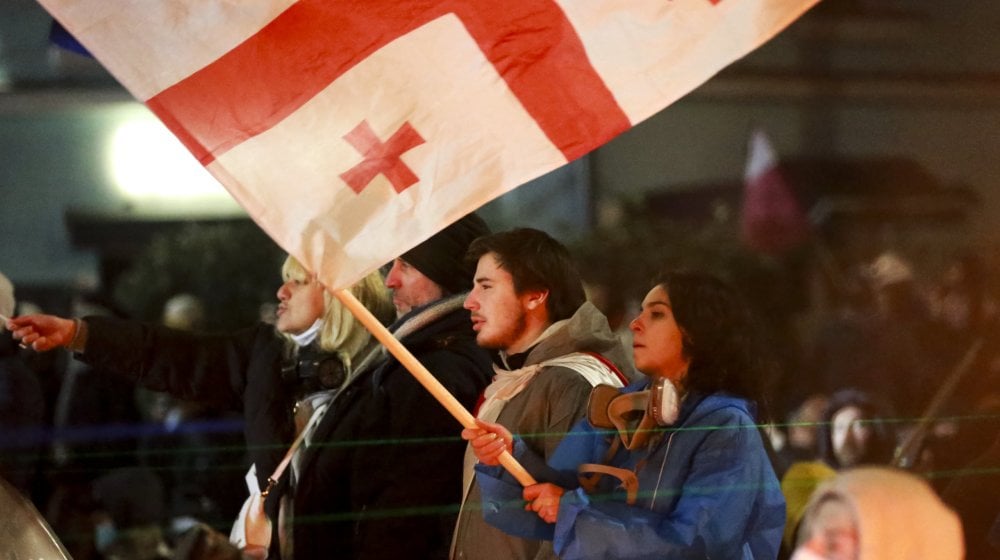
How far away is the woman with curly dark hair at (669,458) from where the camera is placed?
9.09 feet

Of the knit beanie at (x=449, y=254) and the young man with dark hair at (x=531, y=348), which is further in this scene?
the knit beanie at (x=449, y=254)

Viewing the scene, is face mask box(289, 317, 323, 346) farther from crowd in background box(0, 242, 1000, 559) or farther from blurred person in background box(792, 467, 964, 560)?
blurred person in background box(792, 467, 964, 560)

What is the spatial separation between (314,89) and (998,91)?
9.42 ft

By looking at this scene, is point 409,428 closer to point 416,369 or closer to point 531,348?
point 531,348

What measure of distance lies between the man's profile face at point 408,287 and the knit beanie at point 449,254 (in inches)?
0.5

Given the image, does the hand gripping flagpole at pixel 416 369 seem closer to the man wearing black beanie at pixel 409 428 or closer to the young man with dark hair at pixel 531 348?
the young man with dark hair at pixel 531 348

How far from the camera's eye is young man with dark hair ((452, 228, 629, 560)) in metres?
3.11

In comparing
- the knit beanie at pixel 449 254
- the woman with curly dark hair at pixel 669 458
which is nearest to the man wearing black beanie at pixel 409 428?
the knit beanie at pixel 449 254

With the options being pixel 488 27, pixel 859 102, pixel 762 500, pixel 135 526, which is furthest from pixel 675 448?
pixel 859 102

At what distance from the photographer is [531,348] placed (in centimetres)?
322

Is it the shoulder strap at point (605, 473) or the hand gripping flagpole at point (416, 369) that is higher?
the hand gripping flagpole at point (416, 369)

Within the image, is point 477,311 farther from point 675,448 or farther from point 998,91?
point 998,91

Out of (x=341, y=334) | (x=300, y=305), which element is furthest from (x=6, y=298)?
(x=341, y=334)

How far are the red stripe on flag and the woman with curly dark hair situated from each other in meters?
0.41
